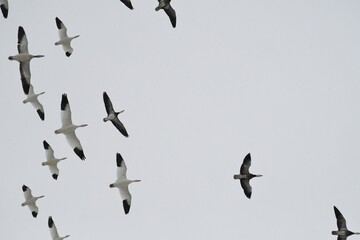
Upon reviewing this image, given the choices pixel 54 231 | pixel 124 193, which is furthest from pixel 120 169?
pixel 54 231

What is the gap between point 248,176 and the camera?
4603cm

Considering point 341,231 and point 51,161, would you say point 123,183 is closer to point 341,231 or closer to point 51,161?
point 51,161

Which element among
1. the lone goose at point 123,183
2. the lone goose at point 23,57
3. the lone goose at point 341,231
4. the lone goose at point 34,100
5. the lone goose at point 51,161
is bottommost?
the lone goose at point 341,231

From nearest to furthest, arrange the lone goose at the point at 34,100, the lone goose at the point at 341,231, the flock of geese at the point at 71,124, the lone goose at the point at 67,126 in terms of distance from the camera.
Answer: the flock of geese at the point at 71,124
the lone goose at the point at 67,126
the lone goose at the point at 341,231
the lone goose at the point at 34,100

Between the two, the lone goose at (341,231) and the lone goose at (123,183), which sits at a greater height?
the lone goose at (123,183)

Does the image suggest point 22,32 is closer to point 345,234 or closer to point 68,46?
point 68,46

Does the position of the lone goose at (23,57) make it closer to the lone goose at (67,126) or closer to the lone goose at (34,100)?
the lone goose at (67,126)

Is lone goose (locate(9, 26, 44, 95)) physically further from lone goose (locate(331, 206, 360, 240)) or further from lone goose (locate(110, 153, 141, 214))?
lone goose (locate(331, 206, 360, 240))

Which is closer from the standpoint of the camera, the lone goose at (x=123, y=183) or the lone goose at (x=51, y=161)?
the lone goose at (x=123, y=183)

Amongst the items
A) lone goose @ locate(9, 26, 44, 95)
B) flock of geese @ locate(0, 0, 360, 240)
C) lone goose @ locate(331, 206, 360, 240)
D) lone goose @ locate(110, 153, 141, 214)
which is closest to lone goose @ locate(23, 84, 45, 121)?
flock of geese @ locate(0, 0, 360, 240)

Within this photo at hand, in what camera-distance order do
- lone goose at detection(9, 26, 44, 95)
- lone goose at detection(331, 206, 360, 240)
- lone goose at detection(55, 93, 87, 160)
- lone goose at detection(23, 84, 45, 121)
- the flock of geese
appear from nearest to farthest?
1. lone goose at detection(9, 26, 44, 95)
2. the flock of geese
3. lone goose at detection(55, 93, 87, 160)
4. lone goose at detection(331, 206, 360, 240)
5. lone goose at detection(23, 84, 45, 121)

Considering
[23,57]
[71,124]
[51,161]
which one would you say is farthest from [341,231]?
[23,57]

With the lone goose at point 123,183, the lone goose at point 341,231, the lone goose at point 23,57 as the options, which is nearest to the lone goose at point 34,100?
the lone goose at point 23,57

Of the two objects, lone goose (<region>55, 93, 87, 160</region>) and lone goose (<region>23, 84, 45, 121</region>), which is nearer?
lone goose (<region>55, 93, 87, 160</region>)
